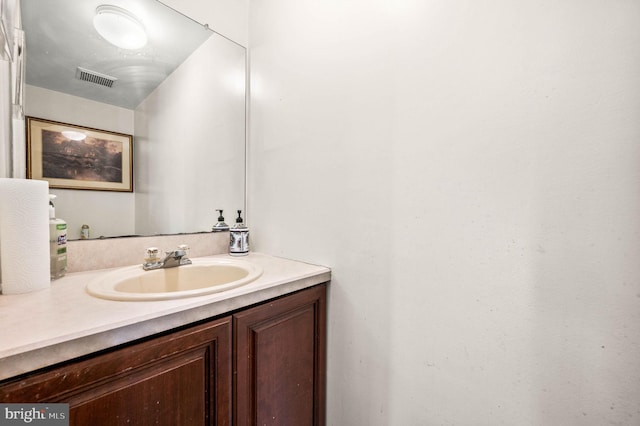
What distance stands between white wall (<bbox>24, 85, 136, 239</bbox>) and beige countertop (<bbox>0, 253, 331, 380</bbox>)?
0.23m

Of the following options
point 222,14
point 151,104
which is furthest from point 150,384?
point 222,14

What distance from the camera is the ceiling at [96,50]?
2.90 feet

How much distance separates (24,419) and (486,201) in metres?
1.08

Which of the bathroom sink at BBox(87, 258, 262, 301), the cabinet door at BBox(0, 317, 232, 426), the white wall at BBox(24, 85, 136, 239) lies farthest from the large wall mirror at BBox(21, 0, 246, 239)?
the cabinet door at BBox(0, 317, 232, 426)

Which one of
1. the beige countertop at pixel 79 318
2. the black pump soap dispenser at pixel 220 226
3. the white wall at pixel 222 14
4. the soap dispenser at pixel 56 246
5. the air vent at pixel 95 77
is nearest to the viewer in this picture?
the beige countertop at pixel 79 318

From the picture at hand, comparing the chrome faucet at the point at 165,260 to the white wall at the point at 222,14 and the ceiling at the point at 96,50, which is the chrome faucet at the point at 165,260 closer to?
the ceiling at the point at 96,50

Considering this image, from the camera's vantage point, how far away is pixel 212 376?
684 millimetres

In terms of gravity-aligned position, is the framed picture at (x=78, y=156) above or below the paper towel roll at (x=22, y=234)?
above

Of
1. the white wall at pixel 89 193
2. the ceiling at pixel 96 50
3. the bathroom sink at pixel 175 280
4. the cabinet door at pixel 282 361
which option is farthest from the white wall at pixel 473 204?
the white wall at pixel 89 193

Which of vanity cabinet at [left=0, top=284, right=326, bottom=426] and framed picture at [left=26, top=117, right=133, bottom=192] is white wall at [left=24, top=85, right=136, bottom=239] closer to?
framed picture at [left=26, top=117, right=133, bottom=192]

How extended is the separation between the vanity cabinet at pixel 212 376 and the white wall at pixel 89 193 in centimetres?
66

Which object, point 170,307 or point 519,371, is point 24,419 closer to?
point 170,307

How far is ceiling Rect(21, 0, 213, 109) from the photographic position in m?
0.88

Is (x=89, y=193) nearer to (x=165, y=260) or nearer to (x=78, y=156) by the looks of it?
(x=78, y=156)
